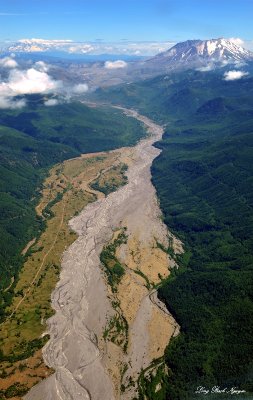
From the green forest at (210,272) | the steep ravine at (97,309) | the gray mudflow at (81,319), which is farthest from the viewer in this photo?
the steep ravine at (97,309)

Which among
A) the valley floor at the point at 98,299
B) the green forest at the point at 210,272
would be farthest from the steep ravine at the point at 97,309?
the green forest at the point at 210,272

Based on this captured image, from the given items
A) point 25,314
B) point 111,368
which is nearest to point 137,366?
point 111,368

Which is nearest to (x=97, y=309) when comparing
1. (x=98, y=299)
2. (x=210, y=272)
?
(x=98, y=299)

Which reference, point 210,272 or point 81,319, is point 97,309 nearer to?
point 81,319

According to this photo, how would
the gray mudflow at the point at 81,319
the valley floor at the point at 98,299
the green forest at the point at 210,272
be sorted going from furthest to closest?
the valley floor at the point at 98,299 < the gray mudflow at the point at 81,319 < the green forest at the point at 210,272

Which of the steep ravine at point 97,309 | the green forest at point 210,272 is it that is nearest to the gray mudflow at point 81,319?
the steep ravine at point 97,309

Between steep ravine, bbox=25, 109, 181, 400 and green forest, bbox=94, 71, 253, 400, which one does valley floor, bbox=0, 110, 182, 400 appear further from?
green forest, bbox=94, 71, 253, 400

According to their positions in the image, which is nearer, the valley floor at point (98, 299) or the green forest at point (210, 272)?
the green forest at point (210, 272)

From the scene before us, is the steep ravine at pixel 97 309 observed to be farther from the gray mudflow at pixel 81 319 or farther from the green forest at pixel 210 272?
the green forest at pixel 210 272

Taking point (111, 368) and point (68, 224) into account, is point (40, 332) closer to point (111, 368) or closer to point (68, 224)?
point (111, 368)
